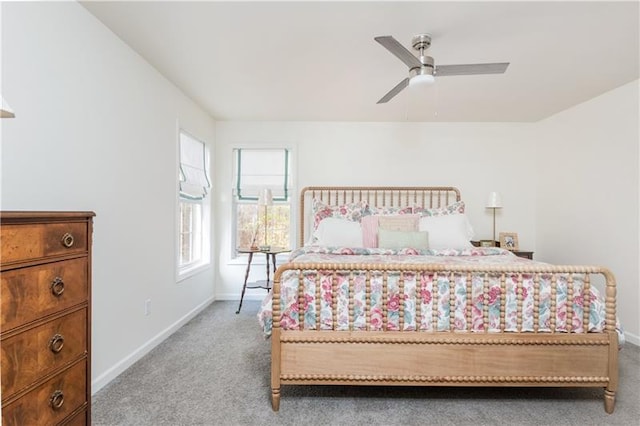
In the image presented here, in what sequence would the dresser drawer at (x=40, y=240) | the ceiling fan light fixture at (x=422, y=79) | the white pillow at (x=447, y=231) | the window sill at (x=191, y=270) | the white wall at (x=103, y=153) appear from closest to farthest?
the dresser drawer at (x=40, y=240), the white wall at (x=103, y=153), the ceiling fan light fixture at (x=422, y=79), the white pillow at (x=447, y=231), the window sill at (x=191, y=270)

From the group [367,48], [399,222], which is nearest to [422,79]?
[367,48]

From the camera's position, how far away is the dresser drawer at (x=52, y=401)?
1115 millimetres

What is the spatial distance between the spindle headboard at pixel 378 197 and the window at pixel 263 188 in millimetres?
233

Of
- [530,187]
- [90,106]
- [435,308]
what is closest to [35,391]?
[90,106]

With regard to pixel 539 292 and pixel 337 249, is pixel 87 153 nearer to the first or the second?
pixel 337 249

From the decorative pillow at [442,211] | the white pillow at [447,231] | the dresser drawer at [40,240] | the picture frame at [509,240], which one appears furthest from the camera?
the picture frame at [509,240]

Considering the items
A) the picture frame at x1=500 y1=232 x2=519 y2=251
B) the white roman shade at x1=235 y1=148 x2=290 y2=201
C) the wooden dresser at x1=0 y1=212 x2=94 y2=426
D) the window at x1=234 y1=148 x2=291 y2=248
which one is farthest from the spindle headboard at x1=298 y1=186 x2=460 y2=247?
the wooden dresser at x1=0 y1=212 x2=94 y2=426

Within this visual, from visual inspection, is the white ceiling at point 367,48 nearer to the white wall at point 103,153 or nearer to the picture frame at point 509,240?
the white wall at point 103,153

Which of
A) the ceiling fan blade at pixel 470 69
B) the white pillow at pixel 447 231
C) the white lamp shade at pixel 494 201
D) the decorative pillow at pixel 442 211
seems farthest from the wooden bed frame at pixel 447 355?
the white lamp shade at pixel 494 201

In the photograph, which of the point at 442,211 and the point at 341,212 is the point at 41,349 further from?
the point at 442,211

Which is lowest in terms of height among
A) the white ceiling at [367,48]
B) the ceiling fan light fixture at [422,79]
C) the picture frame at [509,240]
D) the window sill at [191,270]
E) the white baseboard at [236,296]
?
the white baseboard at [236,296]

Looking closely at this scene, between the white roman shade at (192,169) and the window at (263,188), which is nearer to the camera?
the white roman shade at (192,169)

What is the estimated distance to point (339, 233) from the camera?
3.32 metres

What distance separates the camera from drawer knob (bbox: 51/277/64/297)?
4.04 feet
